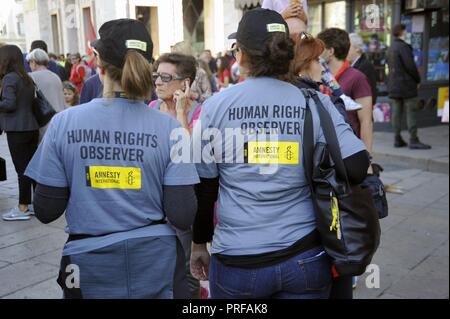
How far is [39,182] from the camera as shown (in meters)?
1.64

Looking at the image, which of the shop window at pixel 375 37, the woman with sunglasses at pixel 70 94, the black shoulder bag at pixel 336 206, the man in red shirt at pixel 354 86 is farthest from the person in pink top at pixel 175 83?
the shop window at pixel 375 37

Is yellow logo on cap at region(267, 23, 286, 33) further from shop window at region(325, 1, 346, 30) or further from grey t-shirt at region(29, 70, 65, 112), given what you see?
shop window at region(325, 1, 346, 30)

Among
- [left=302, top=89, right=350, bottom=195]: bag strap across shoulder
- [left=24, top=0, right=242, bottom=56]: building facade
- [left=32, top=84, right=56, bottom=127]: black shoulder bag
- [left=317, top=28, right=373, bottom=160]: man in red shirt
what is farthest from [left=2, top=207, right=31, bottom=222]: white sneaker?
[left=317, top=28, right=373, bottom=160]: man in red shirt

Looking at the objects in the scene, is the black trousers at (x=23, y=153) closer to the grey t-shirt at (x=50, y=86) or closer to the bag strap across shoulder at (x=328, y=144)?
the grey t-shirt at (x=50, y=86)

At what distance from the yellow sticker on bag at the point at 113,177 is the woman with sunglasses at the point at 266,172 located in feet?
0.87

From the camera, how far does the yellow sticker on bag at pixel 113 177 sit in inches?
64.5

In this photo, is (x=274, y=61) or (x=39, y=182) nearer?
(x=39, y=182)

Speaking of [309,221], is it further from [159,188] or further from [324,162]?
[159,188]

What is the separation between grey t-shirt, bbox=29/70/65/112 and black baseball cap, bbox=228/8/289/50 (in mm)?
3037

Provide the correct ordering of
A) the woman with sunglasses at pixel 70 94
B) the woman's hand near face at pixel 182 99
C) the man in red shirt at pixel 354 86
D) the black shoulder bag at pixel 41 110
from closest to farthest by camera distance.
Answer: the woman's hand near face at pixel 182 99 → the man in red shirt at pixel 354 86 → the black shoulder bag at pixel 41 110 → the woman with sunglasses at pixel 70 94

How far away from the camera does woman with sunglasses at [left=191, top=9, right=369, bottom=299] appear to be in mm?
1723
